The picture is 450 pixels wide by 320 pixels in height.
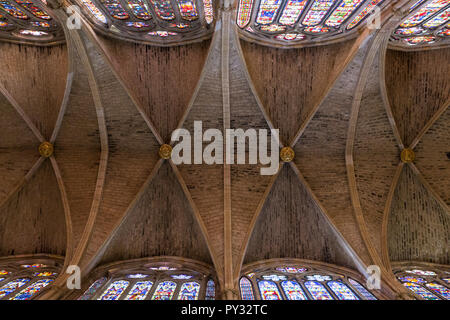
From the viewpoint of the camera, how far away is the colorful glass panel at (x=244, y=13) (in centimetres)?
760

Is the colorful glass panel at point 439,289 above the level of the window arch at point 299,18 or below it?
below

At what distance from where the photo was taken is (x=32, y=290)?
297 inches

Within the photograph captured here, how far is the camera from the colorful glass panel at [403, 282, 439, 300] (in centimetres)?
757

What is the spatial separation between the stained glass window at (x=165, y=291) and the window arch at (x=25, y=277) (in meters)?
2.83

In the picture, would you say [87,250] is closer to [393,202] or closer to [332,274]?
[332,274]

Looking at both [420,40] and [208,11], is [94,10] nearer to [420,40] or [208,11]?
[208,11]

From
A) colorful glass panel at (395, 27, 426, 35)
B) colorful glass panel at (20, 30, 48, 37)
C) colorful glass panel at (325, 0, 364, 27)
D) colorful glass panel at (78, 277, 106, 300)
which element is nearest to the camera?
colorful glass panel at (325, 0, 364, 27)

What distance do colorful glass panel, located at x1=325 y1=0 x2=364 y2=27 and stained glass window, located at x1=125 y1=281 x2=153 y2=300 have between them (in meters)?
8.89

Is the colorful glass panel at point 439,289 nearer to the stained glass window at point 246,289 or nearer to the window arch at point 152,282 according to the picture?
the stained glass window at point 246,289

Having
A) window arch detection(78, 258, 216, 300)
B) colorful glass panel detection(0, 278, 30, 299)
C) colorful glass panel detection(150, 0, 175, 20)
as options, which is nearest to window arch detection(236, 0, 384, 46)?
colorful glass panel detection(150, 0, 175, 20)

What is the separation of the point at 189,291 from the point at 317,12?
817 centimetres

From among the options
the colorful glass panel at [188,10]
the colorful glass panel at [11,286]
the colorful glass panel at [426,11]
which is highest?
the colorful glass panel at [188,10]

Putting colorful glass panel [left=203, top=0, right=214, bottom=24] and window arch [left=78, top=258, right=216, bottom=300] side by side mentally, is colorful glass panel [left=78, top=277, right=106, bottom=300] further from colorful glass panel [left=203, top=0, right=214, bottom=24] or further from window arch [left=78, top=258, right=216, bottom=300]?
colorful glass panel [left=203, top=0, right=214, bottom=24]

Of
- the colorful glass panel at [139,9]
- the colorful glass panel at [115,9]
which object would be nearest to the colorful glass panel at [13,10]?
the colorful glass panel at [115,9]
